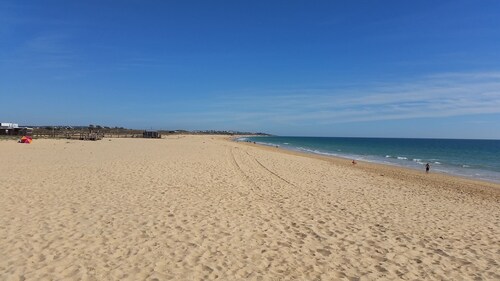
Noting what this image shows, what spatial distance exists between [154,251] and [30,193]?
263 inches

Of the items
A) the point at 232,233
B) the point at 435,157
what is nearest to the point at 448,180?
the point at 232,233

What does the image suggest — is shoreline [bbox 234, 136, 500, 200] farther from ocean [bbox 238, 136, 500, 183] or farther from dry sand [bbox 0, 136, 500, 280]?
dry sand [bbox 0, 136, 500, 280]

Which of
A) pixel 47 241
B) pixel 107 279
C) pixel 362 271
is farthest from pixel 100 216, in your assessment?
pixel 362 271

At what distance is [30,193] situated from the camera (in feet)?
35.3

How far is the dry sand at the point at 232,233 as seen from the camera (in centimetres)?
569

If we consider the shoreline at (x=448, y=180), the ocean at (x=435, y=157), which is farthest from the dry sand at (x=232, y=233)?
the ocean at (x=435, y=157)

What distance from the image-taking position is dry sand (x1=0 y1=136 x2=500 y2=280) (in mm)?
5691

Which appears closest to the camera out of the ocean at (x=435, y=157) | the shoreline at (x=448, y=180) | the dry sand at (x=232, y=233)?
the dry sand at (x=232, y=233)

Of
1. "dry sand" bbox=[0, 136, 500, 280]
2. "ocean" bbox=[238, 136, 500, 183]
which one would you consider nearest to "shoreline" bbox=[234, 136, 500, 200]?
"ocean" bbox=[238, 136, 500, 183]

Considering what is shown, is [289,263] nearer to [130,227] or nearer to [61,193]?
[130,227]

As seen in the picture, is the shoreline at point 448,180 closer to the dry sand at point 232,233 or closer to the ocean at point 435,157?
the ocean at point 435,157

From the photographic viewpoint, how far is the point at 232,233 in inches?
296

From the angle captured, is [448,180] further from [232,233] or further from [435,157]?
[435,157]

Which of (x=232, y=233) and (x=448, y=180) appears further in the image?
(x=448, y=180)
